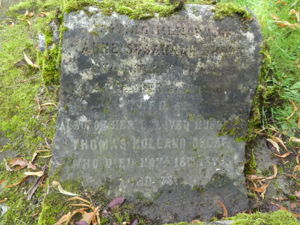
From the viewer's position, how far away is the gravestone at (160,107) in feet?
7.87

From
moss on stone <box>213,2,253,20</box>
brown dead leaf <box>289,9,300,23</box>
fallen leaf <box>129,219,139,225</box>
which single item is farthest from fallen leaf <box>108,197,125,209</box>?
brown dead leaf <box>289,9,300,23</box>

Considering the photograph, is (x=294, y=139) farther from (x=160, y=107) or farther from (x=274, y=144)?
(x=160, y=107)

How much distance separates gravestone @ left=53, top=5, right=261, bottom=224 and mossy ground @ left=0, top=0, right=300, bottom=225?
0.16 meters

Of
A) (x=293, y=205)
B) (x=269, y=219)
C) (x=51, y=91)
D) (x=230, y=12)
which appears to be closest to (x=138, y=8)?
(x=230, y=12)

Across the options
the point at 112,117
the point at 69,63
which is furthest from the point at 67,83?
the point at 112,117

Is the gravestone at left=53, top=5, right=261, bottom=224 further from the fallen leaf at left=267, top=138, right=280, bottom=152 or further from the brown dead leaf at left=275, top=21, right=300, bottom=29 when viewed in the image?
the brown dead leaf at left=275, top=21, right=300, bottom=29

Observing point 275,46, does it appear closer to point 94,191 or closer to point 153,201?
point 153,201

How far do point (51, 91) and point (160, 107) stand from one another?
1.39 metres

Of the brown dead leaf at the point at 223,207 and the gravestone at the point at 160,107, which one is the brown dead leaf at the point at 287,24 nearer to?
the gravestone at the point at 160,107

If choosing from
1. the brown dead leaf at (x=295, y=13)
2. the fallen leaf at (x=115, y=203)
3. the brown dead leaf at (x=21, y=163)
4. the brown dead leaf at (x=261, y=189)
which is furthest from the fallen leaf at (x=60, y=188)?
the brown dead leaf at (x=295, y=13)

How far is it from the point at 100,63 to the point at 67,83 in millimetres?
333

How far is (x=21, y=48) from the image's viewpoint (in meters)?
4.01

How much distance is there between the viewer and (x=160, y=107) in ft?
8.16

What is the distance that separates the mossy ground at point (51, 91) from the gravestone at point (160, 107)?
6.2 inches
